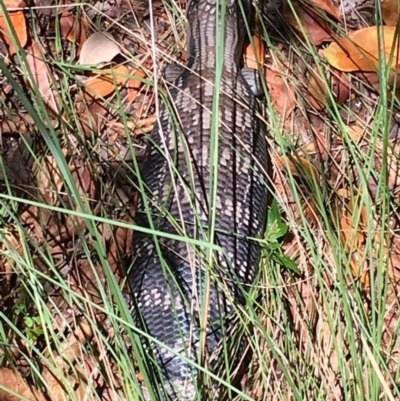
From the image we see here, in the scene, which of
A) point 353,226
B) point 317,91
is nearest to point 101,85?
point 317,91

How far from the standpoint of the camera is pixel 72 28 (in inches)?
112

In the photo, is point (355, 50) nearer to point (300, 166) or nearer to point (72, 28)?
point (300, 166)

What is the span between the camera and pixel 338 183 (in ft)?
8.87

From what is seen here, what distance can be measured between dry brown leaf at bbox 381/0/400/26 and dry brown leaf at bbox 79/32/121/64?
1.06m

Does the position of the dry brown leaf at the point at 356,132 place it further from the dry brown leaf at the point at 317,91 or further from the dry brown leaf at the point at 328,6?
the dry brown leaf at the point at 328,6

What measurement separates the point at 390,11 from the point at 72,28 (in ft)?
4.15

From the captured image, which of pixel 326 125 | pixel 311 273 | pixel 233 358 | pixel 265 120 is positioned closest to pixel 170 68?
pixel 265 120

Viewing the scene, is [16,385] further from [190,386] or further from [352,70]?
[352,70]

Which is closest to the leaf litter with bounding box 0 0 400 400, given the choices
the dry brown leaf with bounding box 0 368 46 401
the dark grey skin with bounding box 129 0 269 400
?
the dry brown leaf with bounding box 0 368 46 401

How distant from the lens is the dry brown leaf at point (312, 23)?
280cm

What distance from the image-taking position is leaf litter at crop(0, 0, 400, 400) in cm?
243

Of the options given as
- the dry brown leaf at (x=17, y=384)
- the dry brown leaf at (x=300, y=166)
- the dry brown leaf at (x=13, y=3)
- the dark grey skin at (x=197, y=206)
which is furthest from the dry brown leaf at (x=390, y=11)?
the dry brown leaf at (x=17, y=384)

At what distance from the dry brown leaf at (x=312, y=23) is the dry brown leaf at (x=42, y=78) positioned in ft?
3.15

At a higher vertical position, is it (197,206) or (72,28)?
(72,28)
